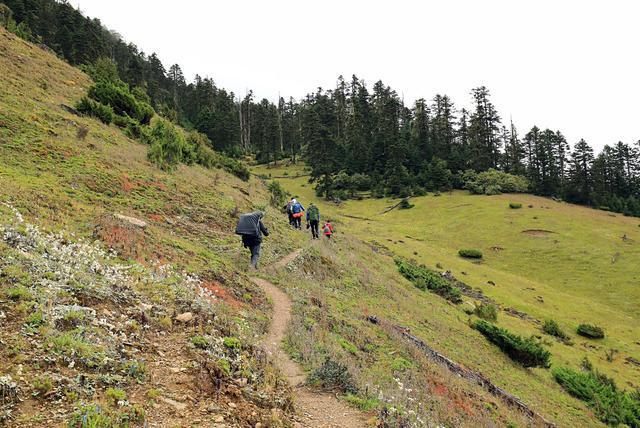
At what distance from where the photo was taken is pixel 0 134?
16.1 m

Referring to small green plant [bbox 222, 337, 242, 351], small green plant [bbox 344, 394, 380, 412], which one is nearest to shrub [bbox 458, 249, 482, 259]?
small green plant [bbox 344, 394, 380, 412]

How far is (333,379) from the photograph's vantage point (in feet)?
23.9

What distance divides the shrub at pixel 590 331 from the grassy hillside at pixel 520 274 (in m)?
0.55

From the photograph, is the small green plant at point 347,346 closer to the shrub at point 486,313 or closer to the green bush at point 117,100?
the shrub at point 486,313

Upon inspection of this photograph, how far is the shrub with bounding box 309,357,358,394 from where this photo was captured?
715 cm

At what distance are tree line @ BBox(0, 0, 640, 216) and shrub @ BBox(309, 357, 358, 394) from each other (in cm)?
5914

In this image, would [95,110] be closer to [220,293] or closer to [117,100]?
[117,100]

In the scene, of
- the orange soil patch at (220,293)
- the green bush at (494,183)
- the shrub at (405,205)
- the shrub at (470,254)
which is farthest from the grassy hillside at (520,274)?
the orange soil patch at (220,293)

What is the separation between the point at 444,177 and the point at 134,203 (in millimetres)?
65278

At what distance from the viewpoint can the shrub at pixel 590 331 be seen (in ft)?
85.1

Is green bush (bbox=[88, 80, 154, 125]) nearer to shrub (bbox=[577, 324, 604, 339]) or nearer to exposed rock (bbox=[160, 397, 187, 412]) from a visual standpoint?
exposed rock (bbox=[160, 397, 187, 412])

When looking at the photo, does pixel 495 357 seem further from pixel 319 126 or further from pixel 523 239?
pixel 319 126

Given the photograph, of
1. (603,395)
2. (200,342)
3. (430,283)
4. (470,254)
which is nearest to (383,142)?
(470,254)

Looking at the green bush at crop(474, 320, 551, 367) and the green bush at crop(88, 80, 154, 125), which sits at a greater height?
the green bush at crop(88, 80, 154, 125)
